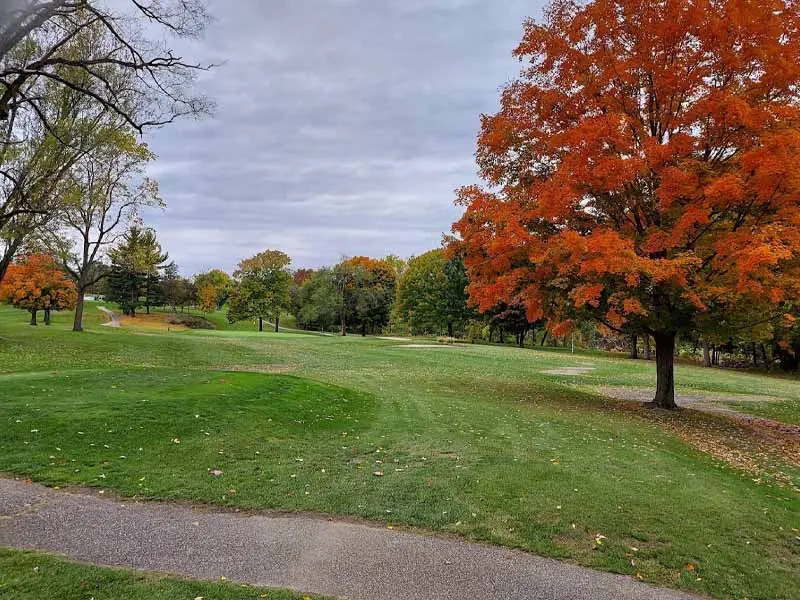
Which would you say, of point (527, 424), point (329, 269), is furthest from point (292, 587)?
point (329, 269)

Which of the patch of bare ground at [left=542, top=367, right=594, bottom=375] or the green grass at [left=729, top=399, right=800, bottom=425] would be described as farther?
the patch of bare ground at [left=542, top=367, right=594, bottom=375]

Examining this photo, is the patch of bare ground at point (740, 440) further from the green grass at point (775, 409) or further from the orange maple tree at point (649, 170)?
the orange maple tree at point (649, 170)

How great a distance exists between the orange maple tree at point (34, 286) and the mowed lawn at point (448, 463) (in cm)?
3232

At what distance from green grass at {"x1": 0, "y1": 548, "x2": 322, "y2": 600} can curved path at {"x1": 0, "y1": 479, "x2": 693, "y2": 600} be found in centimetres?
19

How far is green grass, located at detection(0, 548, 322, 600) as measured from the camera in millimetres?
3676

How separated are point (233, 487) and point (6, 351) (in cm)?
2085

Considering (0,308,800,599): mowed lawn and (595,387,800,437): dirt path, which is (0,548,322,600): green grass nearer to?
(0,308,800,599): mowed lawn

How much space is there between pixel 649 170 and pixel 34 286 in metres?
44.4

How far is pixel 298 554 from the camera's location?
15.3ft

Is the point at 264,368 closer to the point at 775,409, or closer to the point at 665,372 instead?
the point at 665,372

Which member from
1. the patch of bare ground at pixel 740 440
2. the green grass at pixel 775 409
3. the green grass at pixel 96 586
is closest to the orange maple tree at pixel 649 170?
the patch of bare ground at pixel 740 440

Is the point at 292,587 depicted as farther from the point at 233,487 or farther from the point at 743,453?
the point at 743,453

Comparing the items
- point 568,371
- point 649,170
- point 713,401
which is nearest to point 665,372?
point 713,401

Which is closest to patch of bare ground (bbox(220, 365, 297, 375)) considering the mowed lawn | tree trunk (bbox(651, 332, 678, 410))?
the mowed lawn
